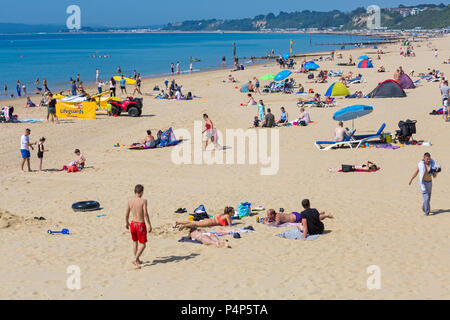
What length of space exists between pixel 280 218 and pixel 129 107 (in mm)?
17241

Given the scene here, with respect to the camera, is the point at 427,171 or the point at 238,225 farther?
the point at 238,225

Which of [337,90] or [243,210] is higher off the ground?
[337,90]

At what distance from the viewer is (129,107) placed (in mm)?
26609

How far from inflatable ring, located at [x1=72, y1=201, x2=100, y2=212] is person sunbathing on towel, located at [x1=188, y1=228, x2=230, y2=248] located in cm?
324

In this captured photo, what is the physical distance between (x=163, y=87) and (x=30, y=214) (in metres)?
30.3

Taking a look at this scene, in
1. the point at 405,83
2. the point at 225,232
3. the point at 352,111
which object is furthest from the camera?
the point at 405,83

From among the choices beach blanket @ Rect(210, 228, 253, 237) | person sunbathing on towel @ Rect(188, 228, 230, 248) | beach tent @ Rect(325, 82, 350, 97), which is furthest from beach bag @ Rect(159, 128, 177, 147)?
beach tent @ Rect(325, 82, 350, 97)

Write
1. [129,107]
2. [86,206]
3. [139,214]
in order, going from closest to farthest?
[139,214], [86,206], [129,107]

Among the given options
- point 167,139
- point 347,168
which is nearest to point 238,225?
point 347,168

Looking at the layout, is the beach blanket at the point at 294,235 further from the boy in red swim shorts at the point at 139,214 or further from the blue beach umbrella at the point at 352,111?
the blue beach umbrella at the point at 352,111

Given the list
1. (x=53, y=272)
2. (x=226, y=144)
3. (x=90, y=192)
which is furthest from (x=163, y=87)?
(x=53, y=272)

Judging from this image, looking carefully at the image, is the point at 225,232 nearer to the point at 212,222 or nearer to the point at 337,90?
the point at 212,222

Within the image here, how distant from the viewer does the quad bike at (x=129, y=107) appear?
26.4 metres

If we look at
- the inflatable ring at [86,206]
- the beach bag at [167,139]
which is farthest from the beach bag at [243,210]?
the beach bag at [167,139]
